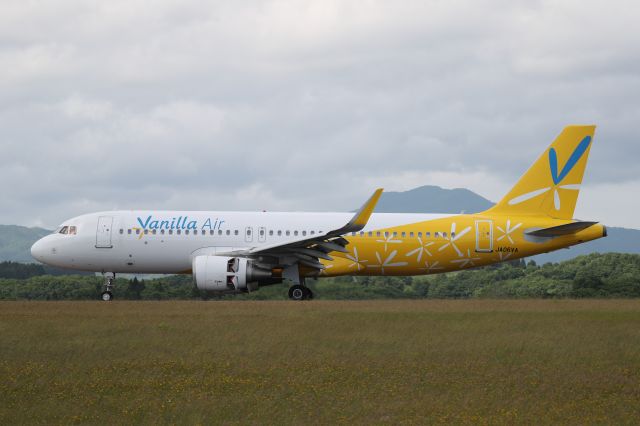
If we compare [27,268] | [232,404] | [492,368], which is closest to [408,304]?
[492,368]

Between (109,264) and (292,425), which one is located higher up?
(109,264)

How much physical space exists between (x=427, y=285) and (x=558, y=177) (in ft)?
58.7

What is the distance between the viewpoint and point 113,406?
14312mm

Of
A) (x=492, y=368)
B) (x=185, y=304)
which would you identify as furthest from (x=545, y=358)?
(x=185, y=304)

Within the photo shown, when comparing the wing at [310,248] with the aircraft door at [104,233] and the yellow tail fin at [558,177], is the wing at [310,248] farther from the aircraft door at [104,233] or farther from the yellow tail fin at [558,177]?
the yellow tail fin at [558,177]

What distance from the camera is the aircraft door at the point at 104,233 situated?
34.2m

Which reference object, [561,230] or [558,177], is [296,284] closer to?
[561,230]

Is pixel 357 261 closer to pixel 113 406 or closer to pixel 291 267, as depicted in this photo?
pixel 291 267

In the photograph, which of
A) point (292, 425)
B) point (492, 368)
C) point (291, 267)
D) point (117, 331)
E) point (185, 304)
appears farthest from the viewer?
point (291, 267)

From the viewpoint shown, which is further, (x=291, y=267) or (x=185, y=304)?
(x=291, y=267)

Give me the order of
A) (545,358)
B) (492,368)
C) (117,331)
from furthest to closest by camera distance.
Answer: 1. (117,331)
2. (545,358)
3. (492,368)

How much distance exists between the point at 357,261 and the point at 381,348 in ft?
46.7

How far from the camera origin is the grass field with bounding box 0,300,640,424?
14031 mm

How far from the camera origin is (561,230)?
110 ft
